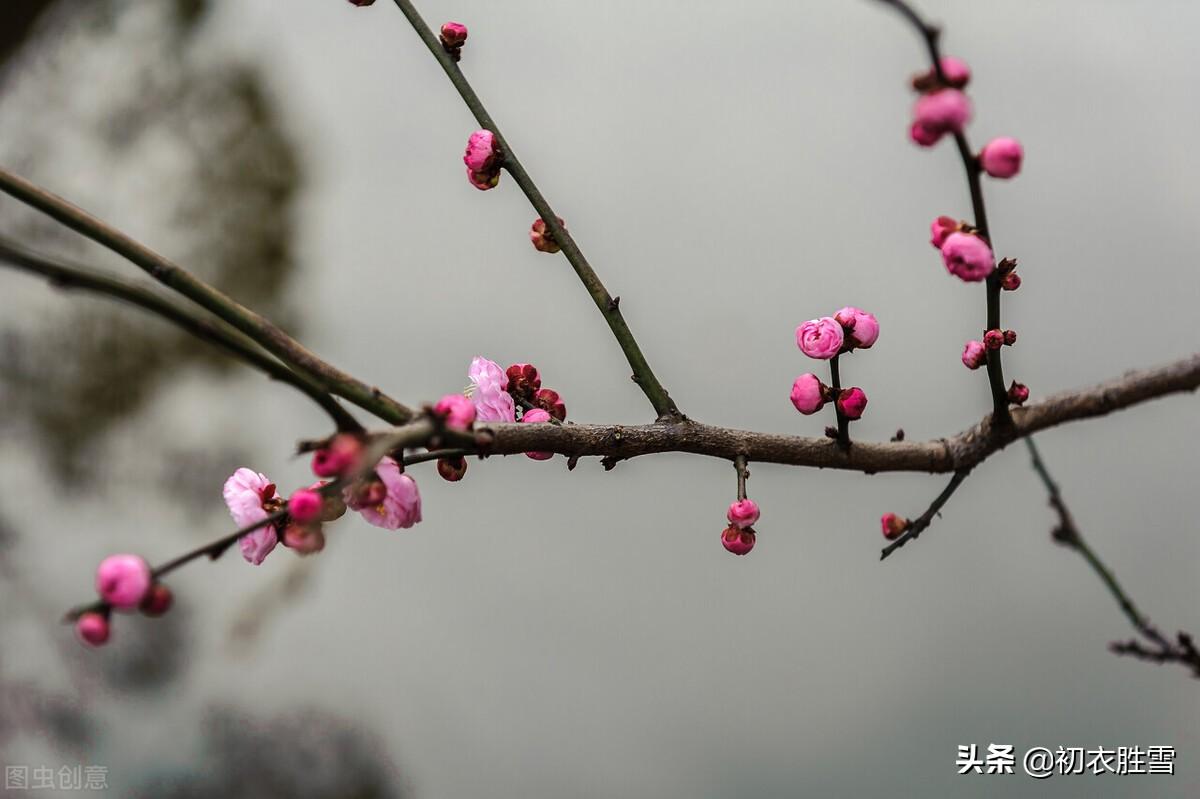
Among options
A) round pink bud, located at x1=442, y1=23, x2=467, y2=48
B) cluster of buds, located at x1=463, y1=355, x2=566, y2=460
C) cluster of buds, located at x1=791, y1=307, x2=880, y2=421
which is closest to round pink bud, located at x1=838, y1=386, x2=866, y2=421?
cluster of buds, located at x1=791, y1=307, x2=880, y2=421

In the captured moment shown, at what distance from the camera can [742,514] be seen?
0.41 m

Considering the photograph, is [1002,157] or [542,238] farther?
[542,238]

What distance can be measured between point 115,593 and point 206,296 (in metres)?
0.09

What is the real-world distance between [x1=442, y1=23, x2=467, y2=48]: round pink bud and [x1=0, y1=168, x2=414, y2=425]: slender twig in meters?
0.19

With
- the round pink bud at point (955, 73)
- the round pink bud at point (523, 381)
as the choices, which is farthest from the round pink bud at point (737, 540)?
the round pink bud at point (955, 73)

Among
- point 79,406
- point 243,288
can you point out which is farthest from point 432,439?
point 79,406

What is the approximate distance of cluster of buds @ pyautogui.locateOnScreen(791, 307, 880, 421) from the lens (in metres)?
0.41

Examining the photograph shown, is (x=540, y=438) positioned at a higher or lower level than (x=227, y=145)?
lower

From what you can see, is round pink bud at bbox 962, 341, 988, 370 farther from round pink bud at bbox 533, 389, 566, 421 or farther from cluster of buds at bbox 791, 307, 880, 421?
round pink bud at bbox 533, 389, 566, 421

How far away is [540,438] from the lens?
339 mm

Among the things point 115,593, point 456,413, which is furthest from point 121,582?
point 456,413

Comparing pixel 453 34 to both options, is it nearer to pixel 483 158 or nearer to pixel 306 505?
pixel 483 158

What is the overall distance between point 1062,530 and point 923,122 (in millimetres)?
155

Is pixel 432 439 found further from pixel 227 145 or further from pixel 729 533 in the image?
pixel 227 145
